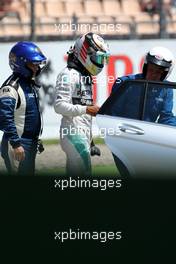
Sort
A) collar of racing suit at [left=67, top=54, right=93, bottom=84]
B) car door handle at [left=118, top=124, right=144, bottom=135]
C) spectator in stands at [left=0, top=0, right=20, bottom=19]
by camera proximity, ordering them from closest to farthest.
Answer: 1. car door handle at [left=118, top=124, right=144, bottom=135]
2. collar of racing suit at [left=67, top=54, right=93, bottom=84]
3. spectator in stands at [left=0, top=0, right=20, bottom=19]

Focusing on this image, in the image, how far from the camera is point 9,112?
20.5 ft

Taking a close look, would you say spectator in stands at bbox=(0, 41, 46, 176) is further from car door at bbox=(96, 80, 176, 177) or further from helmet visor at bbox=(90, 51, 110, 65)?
car door at bbox=(96, 80, 176, 177)

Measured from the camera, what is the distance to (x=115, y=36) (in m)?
13.9

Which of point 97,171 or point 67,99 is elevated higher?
point 67,99

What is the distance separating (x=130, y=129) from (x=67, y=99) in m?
0.47

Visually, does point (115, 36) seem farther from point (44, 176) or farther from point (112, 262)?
point (112, 262)

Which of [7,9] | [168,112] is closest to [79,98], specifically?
[168,112]

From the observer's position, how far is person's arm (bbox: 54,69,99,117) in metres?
6.38

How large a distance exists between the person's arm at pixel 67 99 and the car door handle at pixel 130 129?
8.3 inches

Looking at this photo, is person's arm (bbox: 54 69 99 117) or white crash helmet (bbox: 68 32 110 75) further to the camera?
white crash helmet (bbox: 68 32 110 75)

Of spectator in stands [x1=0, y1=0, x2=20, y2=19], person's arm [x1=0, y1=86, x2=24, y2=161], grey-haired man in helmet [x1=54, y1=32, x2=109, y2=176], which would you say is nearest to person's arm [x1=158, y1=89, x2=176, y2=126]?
grey-haired man in helmet [x1=54, y1=32, x2=109, y2=176]

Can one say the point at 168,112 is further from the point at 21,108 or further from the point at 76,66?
the point at 21,108

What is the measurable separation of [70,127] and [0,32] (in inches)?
293

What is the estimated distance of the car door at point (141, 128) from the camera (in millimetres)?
6309
